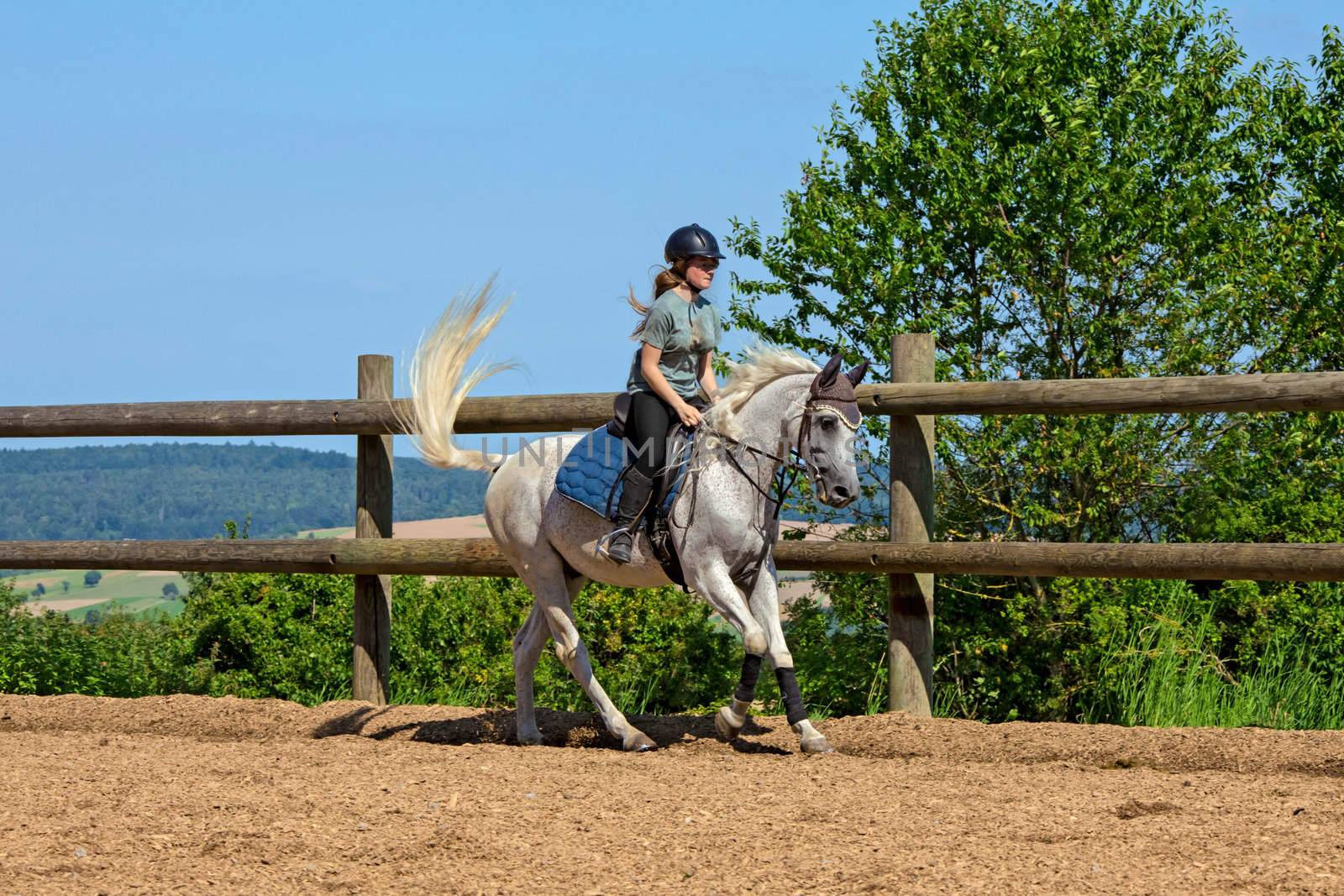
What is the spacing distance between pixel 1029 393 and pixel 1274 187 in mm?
7593

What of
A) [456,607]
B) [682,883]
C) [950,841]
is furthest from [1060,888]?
[456,607]

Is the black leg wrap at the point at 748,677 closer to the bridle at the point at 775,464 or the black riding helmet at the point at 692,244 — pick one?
the bridle at the point at 775,464

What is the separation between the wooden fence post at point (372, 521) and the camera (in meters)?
8.55

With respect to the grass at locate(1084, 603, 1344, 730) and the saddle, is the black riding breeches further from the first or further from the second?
the grass at locate(1084, 603, 1344, 730)

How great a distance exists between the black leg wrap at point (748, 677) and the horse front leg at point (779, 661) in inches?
0.7

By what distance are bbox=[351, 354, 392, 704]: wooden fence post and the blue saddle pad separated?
1.92 metres

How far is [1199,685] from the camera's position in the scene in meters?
8.90

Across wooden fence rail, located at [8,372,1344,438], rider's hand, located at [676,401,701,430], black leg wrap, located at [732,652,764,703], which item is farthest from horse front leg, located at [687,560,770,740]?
wooden fence rail, located at [8,372,1344,438]

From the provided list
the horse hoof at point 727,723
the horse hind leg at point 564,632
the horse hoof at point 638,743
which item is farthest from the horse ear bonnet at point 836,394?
the horse hoof at point 638,743

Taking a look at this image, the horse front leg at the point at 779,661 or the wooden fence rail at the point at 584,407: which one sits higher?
the wooden fence rail at the point at 584,407

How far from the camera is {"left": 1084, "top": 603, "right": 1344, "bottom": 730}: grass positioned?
8219 mm

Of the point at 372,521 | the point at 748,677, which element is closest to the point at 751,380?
the point at 748,677

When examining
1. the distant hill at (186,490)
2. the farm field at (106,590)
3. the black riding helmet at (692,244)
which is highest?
the black riding helmet at (692,244)

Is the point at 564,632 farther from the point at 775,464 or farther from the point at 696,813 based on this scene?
the point at 696,813
